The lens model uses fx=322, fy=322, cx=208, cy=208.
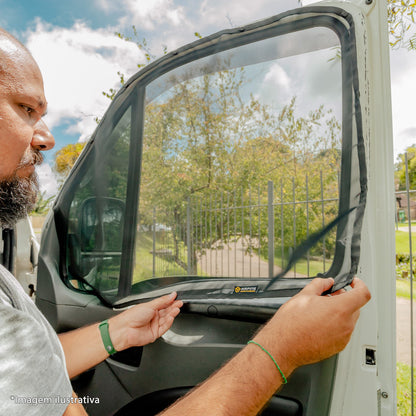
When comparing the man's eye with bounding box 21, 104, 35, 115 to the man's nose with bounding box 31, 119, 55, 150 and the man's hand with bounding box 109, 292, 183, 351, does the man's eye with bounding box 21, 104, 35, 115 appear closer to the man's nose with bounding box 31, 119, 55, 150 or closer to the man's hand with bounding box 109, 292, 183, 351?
the man's nose with bounding box 31, 119, 55, 150

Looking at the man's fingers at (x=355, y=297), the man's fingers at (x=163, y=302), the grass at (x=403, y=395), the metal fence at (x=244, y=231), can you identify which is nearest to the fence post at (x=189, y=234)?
the metal fence at (x=244, y=231)

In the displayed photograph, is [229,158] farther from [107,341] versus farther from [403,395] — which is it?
[403,395]

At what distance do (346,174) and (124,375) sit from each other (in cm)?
125

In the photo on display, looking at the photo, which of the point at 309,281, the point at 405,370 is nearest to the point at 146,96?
the point at 309,281

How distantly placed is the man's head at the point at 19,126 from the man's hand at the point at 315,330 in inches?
34.6

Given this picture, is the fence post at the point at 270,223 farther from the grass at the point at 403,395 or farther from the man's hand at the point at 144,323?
the grass at the point at 403,395

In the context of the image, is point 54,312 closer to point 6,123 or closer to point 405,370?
point 6,123

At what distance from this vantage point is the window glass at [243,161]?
1115mm

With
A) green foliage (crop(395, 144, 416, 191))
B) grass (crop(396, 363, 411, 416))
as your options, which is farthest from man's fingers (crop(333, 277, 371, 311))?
grass (crop(396, 363, 411, 416))

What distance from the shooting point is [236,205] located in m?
1.47

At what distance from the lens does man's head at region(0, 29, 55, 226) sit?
3.02 ft

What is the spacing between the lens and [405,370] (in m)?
2.90

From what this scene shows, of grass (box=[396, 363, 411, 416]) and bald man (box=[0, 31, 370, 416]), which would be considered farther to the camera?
grass (box=[396, 363, 411, 416])

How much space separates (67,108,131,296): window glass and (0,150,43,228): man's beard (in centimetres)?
44
